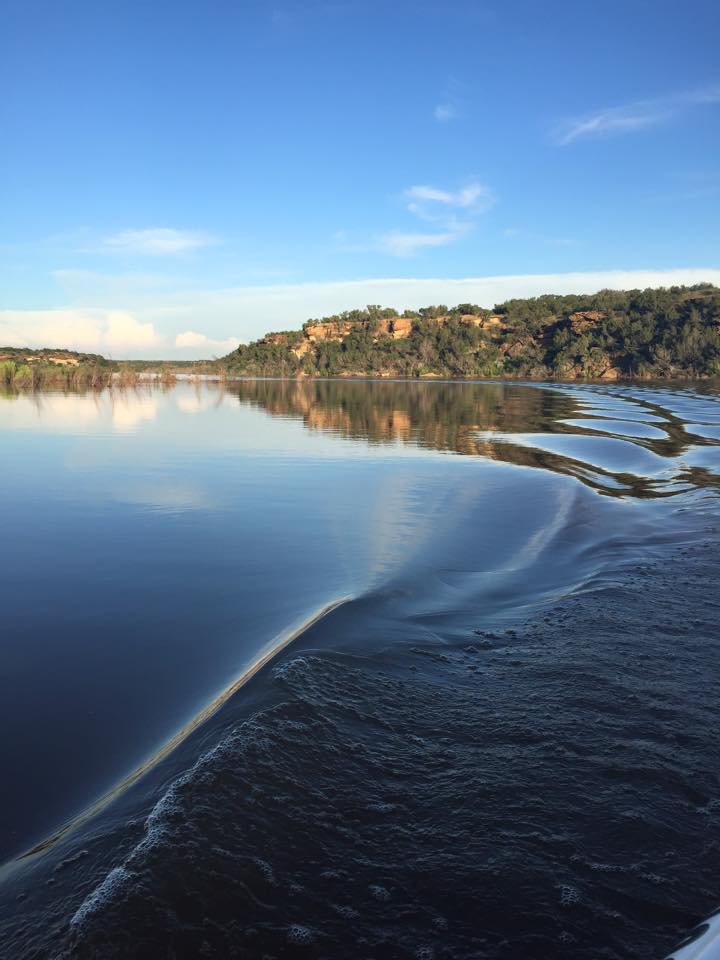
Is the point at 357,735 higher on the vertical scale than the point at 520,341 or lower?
lower

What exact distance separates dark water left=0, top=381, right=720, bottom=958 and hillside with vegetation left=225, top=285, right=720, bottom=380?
3263 inches

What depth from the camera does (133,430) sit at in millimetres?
20516

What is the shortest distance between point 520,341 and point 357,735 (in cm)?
12240

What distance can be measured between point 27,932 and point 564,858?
7.37ft

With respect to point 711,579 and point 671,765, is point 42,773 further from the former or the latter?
point 711,579

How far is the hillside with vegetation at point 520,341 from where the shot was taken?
88.1 meters

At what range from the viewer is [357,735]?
12.4ft

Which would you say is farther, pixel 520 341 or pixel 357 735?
pixel 520 341

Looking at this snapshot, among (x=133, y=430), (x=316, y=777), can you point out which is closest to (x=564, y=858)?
(x=316, y=777)

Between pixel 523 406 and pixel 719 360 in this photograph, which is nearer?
pixel 523 406

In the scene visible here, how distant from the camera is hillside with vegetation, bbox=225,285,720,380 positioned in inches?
3467

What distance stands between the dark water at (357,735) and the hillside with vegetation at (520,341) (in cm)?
8288

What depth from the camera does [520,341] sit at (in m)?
119

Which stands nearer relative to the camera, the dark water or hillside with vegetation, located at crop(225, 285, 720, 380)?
the dark water
